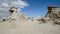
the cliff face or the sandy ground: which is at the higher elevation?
the cliff face

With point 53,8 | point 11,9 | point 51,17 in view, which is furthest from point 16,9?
point 53,8

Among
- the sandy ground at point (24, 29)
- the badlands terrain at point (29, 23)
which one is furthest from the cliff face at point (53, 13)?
the sandy ground at point (24, 29)

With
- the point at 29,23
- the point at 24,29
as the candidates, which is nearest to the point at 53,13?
the point at 29,23

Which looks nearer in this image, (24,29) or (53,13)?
(24,29)

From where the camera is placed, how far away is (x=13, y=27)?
73.0 feet

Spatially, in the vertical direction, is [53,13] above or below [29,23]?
above

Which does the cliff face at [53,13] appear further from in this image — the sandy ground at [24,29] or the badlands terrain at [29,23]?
the sandy ground at [24,29]

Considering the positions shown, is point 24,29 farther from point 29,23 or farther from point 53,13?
point 53,13

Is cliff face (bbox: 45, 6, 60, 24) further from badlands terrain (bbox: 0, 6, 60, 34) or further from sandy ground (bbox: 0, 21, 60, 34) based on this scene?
sandy ground (bbox: 0, 21, 60, 34)

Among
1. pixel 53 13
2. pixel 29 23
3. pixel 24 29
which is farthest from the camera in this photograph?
pixel 53 13

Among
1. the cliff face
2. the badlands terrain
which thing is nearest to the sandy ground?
the badlands terrain

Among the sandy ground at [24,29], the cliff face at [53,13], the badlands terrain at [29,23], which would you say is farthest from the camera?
the cliff face at [53,13]

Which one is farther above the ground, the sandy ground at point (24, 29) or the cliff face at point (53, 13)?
the cliff face at point (53, 13)

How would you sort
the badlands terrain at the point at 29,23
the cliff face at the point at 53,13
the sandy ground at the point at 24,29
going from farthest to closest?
the cliff face at the point at 53,13 → the badlands terrain at the point at 29,23 → the sandy ground at the point at 24,29
